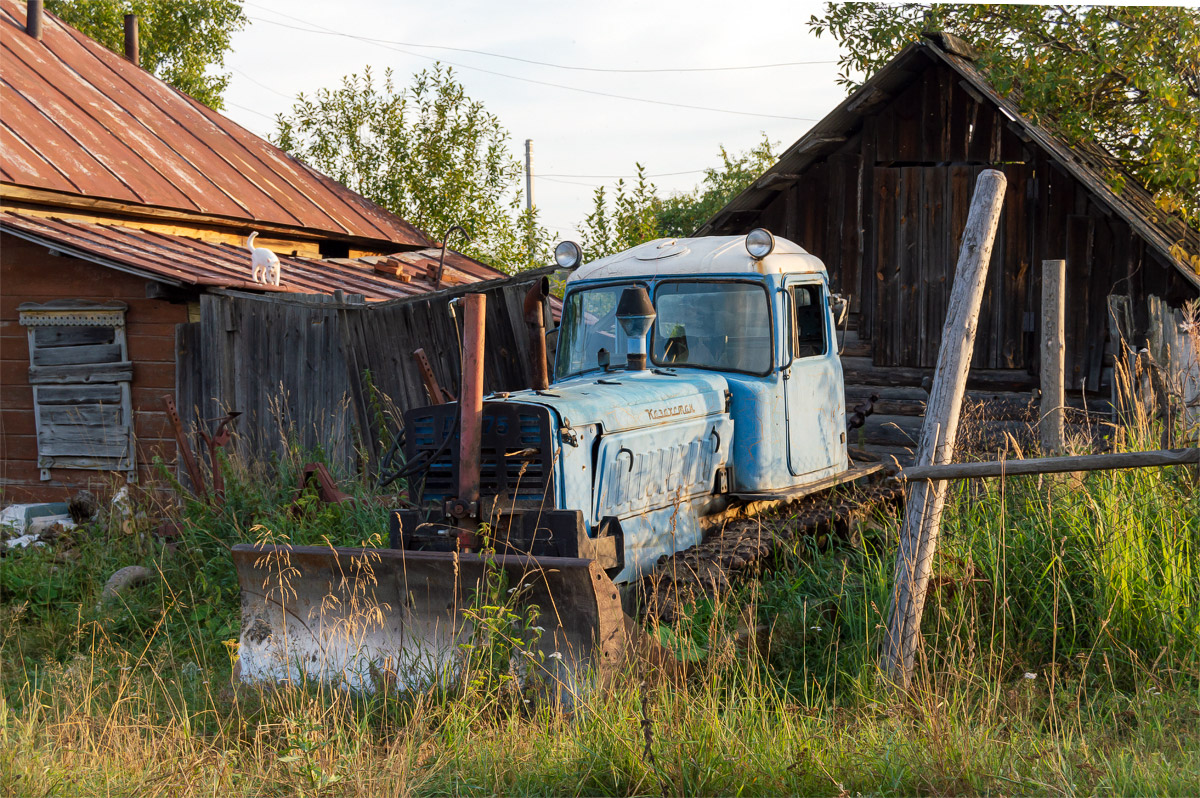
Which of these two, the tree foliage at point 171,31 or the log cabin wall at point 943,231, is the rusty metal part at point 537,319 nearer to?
the log cabin wall at point 943,231

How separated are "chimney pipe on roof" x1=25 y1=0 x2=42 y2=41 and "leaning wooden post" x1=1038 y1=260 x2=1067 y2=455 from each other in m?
13.4

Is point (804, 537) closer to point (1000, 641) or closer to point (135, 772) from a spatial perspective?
point (1000, 641)

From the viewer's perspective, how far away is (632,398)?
5227 mm

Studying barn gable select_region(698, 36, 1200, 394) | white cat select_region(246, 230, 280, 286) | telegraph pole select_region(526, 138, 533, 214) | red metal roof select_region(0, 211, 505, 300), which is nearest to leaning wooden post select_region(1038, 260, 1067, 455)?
barn gable select_region(698, 36, 1200, 394)

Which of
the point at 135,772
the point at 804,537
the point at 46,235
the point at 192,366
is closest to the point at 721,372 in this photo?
the point at 804,537

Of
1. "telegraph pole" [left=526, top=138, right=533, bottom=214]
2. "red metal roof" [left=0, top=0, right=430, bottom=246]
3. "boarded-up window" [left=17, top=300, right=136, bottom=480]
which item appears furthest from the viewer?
"telegraph pole" [left=526, top=138, right=533, bottom=214]

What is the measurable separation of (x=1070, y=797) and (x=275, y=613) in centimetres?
331

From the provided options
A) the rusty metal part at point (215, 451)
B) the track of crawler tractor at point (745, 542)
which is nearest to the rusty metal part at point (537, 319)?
the track of crawler tractor at point (745, 542)

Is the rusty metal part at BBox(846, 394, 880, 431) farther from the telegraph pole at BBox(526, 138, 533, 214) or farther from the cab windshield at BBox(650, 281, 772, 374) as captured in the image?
the telegraph pole at BBox(526, 138, 533, 214)

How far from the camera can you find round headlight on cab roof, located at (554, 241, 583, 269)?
6.54 meters

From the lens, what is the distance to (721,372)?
5.97 metres

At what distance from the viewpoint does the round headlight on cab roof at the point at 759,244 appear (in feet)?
19.1

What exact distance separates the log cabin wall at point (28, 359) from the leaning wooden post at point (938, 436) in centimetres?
764

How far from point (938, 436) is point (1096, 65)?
6675 millimetres
